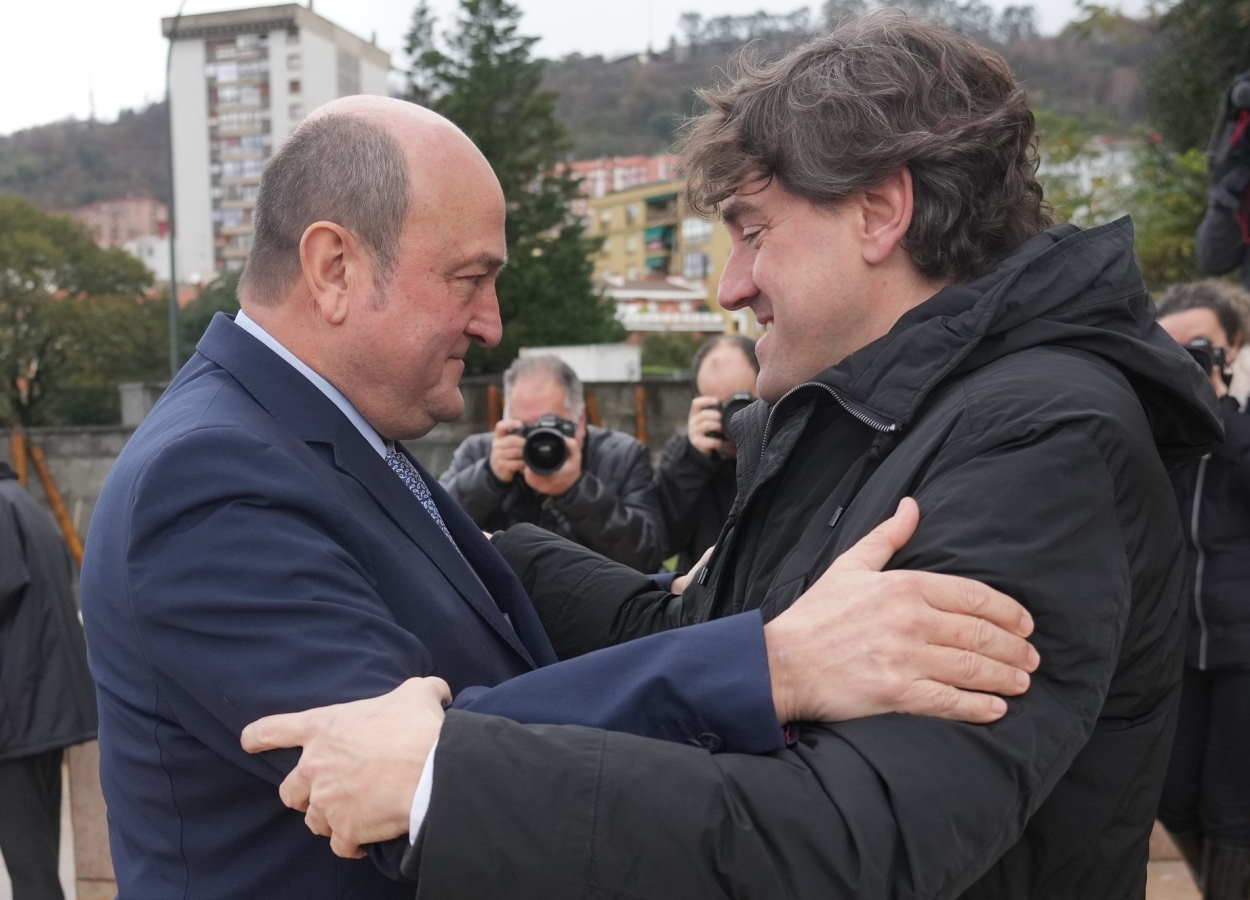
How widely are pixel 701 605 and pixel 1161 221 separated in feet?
53.3

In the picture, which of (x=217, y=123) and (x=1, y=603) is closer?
(x=1, y=603)

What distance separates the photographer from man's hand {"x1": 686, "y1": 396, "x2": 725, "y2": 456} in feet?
15.6

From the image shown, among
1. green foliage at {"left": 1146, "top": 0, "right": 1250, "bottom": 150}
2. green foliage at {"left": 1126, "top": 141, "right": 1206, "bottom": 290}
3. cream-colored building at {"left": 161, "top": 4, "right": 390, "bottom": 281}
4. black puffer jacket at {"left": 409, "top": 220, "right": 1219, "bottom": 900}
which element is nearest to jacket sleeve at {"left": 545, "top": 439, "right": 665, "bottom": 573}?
black puffer jacket at {"left": 409, "top": 220, "right": 1219, "bottom": 900}

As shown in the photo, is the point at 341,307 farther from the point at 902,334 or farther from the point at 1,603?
the point at 1,603

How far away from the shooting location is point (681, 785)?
1.39m

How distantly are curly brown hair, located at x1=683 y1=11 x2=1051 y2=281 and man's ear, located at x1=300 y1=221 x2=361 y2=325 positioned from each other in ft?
1.85

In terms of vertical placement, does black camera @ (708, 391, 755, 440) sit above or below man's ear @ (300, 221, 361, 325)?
below

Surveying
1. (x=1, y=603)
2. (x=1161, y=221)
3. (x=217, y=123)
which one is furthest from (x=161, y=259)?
(x=1, y=603)

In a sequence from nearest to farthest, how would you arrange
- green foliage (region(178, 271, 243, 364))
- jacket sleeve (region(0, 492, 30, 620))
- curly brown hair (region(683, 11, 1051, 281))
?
1. curly brown hair (region(683, 11, 1051, 281))
2. jacket sleeve (region(0, 492, 30, 620))
3. green foliage (region(178, 271, 243, 364))

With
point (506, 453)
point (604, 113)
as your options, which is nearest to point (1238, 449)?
point (506, 453)

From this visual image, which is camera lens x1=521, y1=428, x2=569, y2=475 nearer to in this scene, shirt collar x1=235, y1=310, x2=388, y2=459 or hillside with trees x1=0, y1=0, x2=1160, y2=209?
shirt collar x1=235, y1=310, x2=388, y2=459

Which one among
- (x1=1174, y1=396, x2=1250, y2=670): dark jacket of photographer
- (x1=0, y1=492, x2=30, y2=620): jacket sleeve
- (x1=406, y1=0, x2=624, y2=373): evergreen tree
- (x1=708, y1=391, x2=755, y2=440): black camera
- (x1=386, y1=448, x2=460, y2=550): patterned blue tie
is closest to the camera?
(x1=386, y1=448, x2=460, y2=550): patterned blue tie

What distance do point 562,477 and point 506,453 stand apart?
206 millimetres

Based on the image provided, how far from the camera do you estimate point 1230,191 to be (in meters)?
6.28
